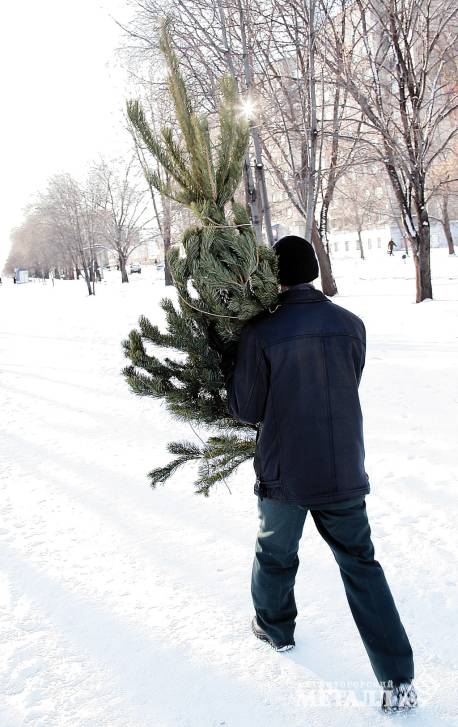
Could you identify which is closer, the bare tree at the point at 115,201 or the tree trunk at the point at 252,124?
the tree trunk at the point at 252,124

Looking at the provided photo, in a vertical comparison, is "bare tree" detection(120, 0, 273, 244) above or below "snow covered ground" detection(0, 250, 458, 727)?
above

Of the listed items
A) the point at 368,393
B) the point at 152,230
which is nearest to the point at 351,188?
the point at 152,230

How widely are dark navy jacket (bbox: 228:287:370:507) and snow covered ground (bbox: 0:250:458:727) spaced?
0.95m

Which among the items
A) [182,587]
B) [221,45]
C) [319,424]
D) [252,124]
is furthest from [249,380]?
[221,45]

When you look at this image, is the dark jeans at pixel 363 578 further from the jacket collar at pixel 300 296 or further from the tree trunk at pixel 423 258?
the tree trunk at pixel 423 258

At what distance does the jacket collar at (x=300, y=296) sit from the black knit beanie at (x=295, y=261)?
38 millimetres

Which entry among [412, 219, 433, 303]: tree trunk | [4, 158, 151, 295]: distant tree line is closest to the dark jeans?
[412, 219, 433, 303]: tree trunk

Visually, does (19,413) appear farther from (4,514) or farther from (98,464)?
(4,514)

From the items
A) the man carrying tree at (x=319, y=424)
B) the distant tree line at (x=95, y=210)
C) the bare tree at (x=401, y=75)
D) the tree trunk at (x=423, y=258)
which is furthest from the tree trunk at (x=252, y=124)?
the distant tree line at (x=95, y=210)

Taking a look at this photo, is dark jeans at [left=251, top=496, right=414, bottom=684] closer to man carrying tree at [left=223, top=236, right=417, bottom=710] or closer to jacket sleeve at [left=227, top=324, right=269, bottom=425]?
man carrying tree at [left=223, top=236, right=417, bottom=710]

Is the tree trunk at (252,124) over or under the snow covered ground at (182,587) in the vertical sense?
over

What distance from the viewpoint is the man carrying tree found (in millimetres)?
2238

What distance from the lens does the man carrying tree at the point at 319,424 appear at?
2.24 metres

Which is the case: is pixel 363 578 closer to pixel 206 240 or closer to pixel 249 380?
pixel 249 380
